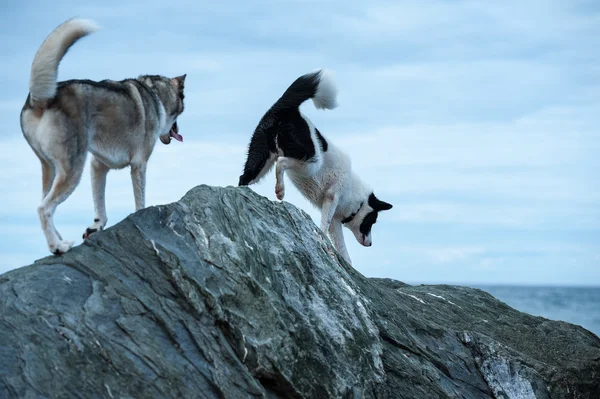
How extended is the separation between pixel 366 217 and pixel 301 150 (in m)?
2.71

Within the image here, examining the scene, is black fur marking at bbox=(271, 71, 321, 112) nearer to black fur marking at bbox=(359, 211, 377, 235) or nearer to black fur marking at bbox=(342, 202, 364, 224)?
black fur marking at bbox=(342, 202, 364, 224)

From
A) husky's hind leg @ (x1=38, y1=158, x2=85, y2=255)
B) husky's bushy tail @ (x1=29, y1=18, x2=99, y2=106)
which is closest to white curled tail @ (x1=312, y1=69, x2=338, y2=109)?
husky's bushy tail @ (x1=29, y1=18, x2=99, y2=106)

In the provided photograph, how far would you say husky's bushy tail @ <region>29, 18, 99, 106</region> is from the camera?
21.9 ft

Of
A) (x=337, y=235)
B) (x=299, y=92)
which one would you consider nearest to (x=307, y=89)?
(x=299, y=92)

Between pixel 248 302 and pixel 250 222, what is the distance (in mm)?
1007

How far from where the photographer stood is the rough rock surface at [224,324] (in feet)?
19.1

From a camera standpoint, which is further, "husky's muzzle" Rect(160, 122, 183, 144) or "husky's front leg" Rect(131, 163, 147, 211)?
"husky's muzzle" Rect(160, 122, 183, 144)

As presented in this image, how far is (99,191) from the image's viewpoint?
26.3ft

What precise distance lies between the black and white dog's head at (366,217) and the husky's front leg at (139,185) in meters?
5.18

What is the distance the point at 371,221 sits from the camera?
1284 centimetres

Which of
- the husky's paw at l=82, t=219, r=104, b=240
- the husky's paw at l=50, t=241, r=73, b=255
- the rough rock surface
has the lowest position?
the rough rock surface

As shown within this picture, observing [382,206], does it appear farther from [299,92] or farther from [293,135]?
[299,92]

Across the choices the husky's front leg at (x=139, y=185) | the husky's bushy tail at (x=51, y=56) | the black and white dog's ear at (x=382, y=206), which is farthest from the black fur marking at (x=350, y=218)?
the husky's bushy tail at (x=51, y=56)

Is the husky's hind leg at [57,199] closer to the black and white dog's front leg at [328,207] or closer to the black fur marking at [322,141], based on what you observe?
the black fur marking at [322,141]
